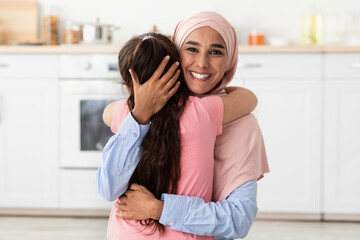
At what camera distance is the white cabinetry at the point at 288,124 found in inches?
119

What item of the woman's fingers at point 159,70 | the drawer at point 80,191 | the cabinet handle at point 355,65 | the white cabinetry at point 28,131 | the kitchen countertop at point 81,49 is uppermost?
the kitchen countertop at point 81,49

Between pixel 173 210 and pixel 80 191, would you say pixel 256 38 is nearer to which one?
pixel 80 191

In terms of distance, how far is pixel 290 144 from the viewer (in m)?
3.06

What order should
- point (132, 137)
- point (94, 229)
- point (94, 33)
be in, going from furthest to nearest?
point (94, 33) → point (94, 229) → point (132, 137)

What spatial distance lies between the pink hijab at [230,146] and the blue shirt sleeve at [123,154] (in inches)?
9.5

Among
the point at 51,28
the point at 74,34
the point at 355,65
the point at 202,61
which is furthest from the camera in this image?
the point at 51,28

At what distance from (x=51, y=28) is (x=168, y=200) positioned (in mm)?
2868

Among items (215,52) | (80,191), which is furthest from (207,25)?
(80,191)

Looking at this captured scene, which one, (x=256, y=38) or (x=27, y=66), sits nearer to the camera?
(x=27, y=66)

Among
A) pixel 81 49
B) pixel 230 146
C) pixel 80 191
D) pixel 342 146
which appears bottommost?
pixel 80 191

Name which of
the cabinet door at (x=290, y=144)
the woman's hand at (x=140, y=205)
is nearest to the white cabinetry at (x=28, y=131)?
the cabinet door at (x=290, y=144)

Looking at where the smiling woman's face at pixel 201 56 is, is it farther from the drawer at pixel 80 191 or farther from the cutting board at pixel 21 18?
the cutting board at pixel 21 18

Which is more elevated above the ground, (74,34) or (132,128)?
(74,34)

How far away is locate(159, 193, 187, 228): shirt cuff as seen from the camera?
1.03 metres
